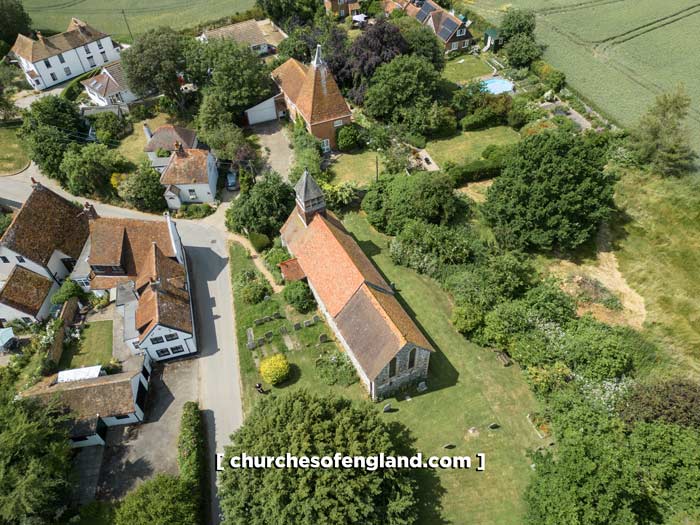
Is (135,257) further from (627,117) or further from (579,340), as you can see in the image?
(627,117)

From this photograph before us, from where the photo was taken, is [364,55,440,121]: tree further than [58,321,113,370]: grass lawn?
Yes

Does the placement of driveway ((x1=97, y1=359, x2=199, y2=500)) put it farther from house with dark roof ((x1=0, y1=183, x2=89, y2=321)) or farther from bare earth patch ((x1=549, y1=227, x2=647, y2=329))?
bare earth patch ((x1=549, y1=227, x2=647, y2=329))

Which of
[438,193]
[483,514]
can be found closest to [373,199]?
[438,193]

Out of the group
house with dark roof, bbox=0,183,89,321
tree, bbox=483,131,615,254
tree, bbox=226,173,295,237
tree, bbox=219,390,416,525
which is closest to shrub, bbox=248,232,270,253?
tree, bbox=226,173,295,237

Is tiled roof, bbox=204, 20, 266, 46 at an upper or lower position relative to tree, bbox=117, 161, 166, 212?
upper

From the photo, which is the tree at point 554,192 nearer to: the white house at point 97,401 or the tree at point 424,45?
the tree at point 424,45

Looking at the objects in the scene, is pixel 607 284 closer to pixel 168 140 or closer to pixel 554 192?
pixel 554 192

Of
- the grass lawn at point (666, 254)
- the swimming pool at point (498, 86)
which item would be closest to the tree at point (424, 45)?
the swimming pool at point (498, 86)
